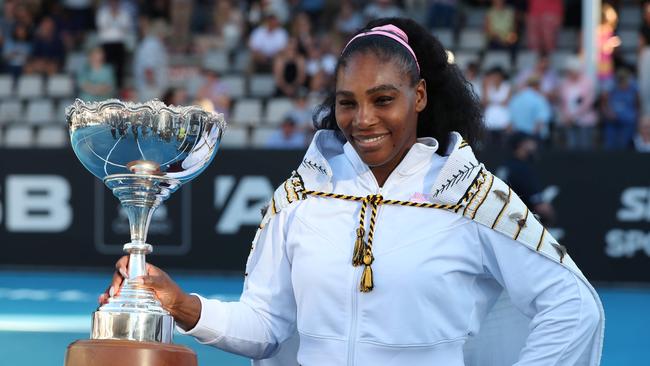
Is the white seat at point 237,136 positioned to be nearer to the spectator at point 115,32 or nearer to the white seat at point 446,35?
the spectator at point 115,32

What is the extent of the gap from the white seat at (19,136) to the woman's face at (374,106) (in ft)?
44.4

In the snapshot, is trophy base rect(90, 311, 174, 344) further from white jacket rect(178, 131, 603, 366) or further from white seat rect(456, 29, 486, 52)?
white seat rect(456, 29, 486, 52)

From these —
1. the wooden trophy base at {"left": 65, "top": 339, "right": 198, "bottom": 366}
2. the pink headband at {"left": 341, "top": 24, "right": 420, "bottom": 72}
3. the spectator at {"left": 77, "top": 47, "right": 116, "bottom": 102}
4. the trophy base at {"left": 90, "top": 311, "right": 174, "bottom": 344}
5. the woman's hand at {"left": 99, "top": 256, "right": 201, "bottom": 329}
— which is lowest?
the wooden trophy base at {"left": 65, "top": 339, "right": 198, "bottom": 366}

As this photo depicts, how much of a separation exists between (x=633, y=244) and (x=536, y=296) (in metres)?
9.09

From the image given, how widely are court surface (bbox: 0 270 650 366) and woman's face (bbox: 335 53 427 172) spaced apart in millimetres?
4047

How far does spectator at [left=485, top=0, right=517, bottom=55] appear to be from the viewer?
16.3m

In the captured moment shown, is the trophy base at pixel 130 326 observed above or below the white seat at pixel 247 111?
below

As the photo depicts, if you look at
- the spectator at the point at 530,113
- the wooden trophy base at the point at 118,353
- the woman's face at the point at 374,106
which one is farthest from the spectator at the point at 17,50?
the wooden trophy base at the point at 118,353

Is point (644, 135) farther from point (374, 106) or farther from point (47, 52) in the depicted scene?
point (374, 106)

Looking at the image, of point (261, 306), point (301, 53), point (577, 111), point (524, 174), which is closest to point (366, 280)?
point (261, 306)

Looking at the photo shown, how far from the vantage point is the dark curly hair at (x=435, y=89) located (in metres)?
3.26

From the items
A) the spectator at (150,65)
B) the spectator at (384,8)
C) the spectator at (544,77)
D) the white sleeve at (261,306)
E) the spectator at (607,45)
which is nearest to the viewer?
the white sleeve at (261,306)

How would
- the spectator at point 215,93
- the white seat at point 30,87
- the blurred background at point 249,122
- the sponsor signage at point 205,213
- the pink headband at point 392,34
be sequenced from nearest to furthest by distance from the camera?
the pink headband at point 392,34 → the blurred background at point 249,122 → the sponsor signage at point 205,213 → the spectator at point 215,93 → the white seat at point 30,87

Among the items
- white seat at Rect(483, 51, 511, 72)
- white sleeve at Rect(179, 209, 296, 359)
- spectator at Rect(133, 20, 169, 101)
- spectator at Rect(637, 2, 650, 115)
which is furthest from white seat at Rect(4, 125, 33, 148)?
white sleeve at Rect(179, 209, 296, 359)
